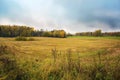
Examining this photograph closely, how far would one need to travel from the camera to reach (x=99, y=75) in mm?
6824

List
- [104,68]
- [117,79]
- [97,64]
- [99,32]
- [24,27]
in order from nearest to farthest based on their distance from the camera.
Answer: [117,79], [104,68], [97,64], [24,27], [99,32]

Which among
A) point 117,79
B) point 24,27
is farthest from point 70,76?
point 24,27

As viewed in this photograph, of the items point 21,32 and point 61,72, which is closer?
point 61,72

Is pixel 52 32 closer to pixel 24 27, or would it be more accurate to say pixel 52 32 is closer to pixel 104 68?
pixel 24 27

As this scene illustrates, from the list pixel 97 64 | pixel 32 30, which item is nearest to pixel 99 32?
pixel 32 30

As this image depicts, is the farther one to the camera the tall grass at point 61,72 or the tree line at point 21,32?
the tree line at point 21,32

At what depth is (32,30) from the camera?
306 ft

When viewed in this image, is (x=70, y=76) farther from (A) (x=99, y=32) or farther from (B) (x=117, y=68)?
(A) (x=99, y=32)

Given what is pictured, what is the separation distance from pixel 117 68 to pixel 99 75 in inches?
29.5

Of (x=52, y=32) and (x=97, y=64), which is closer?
(x=97, y=64)

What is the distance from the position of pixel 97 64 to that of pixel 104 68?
0.51 metres

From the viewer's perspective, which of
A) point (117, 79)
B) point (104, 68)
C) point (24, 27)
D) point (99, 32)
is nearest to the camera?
point (117, 79)

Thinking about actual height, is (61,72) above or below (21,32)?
below

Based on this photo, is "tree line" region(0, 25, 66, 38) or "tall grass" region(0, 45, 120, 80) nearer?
"tall grass" region(0, 45, 120, 80)
